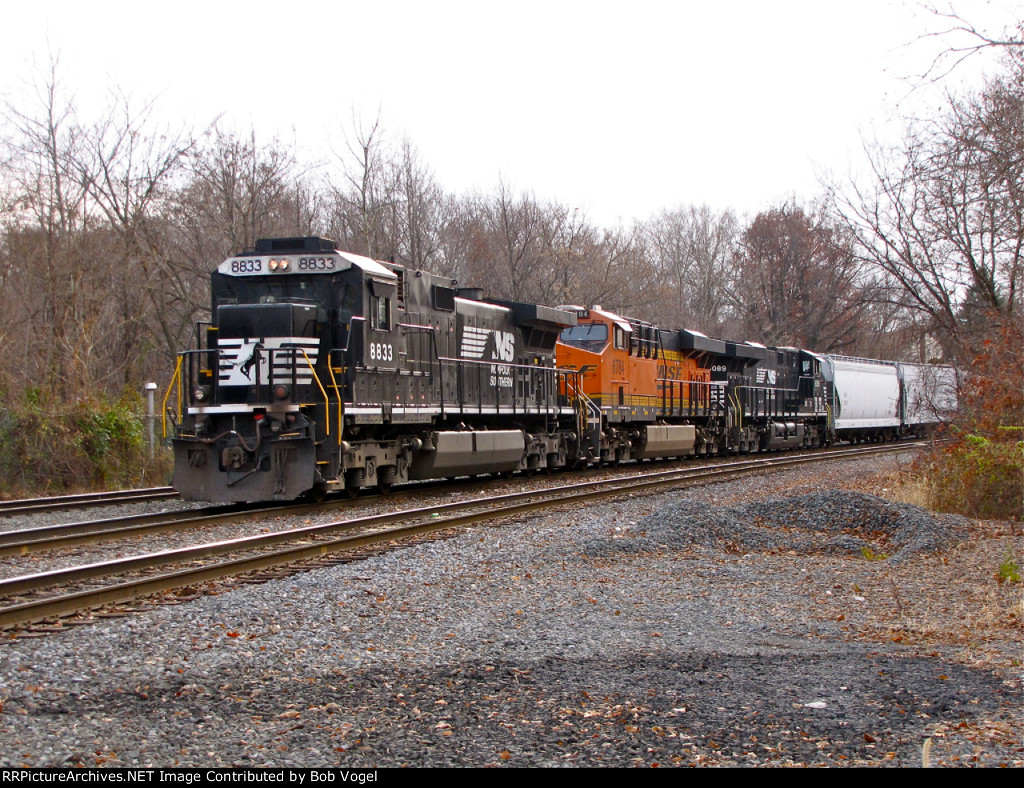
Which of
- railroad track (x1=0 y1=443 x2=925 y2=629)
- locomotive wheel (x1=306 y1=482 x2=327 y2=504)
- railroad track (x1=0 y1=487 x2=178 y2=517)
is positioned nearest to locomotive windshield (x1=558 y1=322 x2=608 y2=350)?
railroad track (x1=0 y1=443 x2=925 y2=629)

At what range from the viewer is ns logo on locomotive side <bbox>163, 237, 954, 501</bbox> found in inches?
519

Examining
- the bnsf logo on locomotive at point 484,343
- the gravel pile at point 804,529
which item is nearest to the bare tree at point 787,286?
the bnsf logo on locomotive at point 484,343

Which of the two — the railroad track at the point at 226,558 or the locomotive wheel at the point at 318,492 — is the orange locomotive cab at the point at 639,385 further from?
the locomotive wheel at the point at 318,492

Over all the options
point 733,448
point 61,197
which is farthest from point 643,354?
point 61,197

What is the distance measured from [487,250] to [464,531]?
30.6 m

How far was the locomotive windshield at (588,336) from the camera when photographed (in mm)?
22141

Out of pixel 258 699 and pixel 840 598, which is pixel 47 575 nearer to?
pixel 258 699

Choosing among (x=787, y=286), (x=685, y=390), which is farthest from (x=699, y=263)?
(x=685, y=390)

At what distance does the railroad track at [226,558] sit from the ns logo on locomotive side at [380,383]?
1569 millimetres

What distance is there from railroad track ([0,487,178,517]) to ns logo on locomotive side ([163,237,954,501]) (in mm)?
1851

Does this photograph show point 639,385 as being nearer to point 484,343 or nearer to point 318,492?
point 484,343

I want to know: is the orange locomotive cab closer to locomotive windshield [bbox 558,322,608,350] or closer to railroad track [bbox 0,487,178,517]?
locomotive windshield [bbox 558,322,608,350]

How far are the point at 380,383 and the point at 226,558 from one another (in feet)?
17.5

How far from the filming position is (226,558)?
942 centimetres
